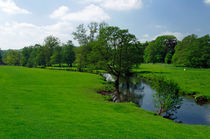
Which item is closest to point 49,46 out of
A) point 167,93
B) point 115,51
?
point 115,51

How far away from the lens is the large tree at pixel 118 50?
45.5 meters

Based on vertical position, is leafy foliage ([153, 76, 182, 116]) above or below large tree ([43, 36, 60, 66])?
below

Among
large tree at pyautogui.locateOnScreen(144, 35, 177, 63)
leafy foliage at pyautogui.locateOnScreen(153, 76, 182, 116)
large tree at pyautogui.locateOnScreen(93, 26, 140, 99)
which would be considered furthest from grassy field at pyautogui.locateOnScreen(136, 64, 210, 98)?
large tree at pyautogui.locateOnScreen(144, 35, 177, 63)

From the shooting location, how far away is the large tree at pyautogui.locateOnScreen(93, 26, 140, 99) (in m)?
45.5

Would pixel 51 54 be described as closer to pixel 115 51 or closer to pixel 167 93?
pixel 115 51

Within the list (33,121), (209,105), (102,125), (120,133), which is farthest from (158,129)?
(209,105)

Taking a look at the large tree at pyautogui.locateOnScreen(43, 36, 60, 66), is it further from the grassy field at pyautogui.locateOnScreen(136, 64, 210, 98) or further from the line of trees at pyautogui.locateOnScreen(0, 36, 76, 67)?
the grassy field at pyautogui.locateOnScreen(136, 64, 210, 98)

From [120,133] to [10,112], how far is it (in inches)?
388

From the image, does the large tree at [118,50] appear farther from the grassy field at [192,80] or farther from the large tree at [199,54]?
the large tree at [199,54]

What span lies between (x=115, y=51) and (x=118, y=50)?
1.00 m

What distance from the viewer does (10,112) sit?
12.9 m

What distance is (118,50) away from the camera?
46219mm

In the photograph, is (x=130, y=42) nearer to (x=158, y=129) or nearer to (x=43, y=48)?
(x=158, y=129)

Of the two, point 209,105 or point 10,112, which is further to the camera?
point 209,105
